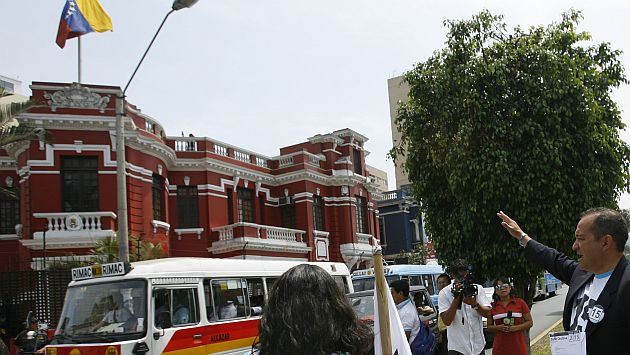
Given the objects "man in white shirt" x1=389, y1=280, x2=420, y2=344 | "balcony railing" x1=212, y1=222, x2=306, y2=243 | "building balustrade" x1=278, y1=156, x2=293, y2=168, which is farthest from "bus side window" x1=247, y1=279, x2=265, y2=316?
→ "building balustrade" x1=278, y1=156, x2=293, y2=168

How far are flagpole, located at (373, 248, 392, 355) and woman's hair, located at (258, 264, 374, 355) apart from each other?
3.02 feet

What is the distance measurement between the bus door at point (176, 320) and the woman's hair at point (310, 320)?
7.67 m

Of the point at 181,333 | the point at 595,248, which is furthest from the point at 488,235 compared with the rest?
the point at 595,248

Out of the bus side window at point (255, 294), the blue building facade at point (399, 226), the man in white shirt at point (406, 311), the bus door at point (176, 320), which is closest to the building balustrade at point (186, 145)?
the bus side window at point (255, 294)

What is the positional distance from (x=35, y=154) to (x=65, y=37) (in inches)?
191

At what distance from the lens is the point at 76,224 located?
21719mm

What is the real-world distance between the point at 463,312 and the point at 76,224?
56.5ft

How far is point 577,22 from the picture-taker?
1076 centimetres

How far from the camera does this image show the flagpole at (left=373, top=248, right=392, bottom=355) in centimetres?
358

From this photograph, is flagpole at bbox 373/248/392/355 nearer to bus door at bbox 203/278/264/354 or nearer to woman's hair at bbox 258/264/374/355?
woman's hair at bbox 258/264/374/355

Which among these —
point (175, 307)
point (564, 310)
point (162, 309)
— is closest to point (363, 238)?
point (175, 307)

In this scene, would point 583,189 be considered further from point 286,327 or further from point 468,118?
point 286,327

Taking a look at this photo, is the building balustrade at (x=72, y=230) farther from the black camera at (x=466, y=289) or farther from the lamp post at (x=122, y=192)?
the black camera at (x=466, y=289)

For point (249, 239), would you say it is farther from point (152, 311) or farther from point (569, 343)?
point (569, 343)
